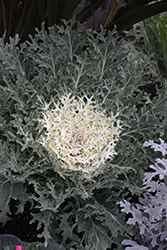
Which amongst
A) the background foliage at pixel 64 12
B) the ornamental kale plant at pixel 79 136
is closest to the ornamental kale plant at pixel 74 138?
the ornamental kale plant at pixel 79 136

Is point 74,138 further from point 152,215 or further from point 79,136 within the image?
point 152,215

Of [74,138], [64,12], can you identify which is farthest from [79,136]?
[64,12]

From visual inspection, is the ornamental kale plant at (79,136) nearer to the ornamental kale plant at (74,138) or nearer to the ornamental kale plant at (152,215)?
the ornamental kale plant at (74,138)

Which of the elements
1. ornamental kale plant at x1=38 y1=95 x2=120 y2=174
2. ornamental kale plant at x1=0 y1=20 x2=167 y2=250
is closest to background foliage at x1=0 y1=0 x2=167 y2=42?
ornamental kale plant at x1=0 y1=20 x2=167 y2=250

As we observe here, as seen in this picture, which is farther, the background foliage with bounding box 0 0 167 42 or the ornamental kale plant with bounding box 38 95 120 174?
the background foliage with bounding box 0 0 167 42

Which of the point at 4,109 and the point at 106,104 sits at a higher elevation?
the point at 4,109

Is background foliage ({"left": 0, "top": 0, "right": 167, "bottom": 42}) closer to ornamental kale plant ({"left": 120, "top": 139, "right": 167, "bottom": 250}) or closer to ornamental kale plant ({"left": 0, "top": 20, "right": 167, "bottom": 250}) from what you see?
ornamental kale plant ({"left": 0, "top": 20, "right": 167, "bottom": 250})

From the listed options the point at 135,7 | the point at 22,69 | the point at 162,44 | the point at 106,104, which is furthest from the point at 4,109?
the point at 162,44

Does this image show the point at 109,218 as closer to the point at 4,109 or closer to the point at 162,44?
the point at 4,109
